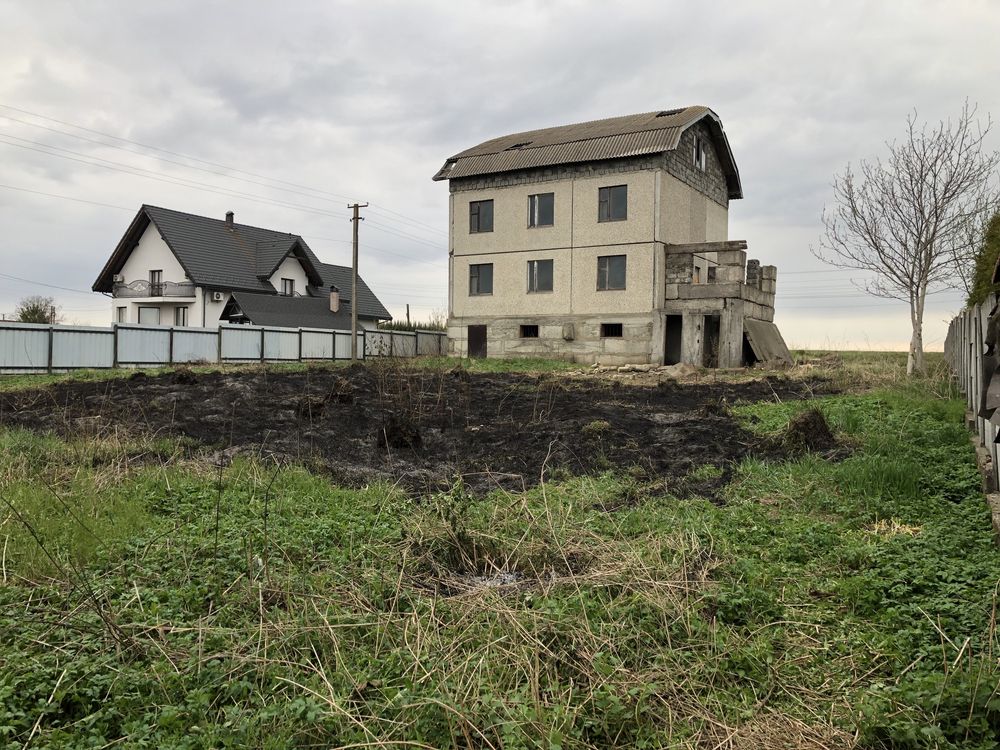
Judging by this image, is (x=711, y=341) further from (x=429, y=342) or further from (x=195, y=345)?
(x=195, y=345)

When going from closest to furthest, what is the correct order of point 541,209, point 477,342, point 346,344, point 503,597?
point 503,597 → point 541,209 → point 477,342 → point 346,344

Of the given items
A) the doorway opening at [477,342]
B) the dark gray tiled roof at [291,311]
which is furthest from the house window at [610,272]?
the dark gray tiled roof at [291,311]

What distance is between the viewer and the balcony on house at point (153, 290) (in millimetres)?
39094

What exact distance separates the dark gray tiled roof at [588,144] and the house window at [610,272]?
11.7 feet

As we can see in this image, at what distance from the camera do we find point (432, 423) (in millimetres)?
11398

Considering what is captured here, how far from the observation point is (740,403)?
1365 centimetres

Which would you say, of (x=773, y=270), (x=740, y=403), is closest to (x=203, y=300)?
(x=773, y=270)

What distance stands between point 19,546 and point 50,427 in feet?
19.9

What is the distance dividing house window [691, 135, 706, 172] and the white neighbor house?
22.4 metres

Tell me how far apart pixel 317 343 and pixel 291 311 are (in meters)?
9.45

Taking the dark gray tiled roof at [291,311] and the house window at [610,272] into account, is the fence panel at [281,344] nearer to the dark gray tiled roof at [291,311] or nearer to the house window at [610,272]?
the dark gray tiled roof at [291,311]

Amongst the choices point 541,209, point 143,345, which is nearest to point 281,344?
point 143,345

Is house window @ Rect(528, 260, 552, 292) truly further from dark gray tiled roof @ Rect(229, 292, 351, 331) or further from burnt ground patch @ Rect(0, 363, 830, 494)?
dark gray tiled roof @ Rect(229, 292, 351, 331)

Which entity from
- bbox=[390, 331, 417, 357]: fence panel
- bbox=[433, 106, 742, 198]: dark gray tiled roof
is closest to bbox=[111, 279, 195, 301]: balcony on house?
bbox=[390, 331, 417, 357]: fence panel
